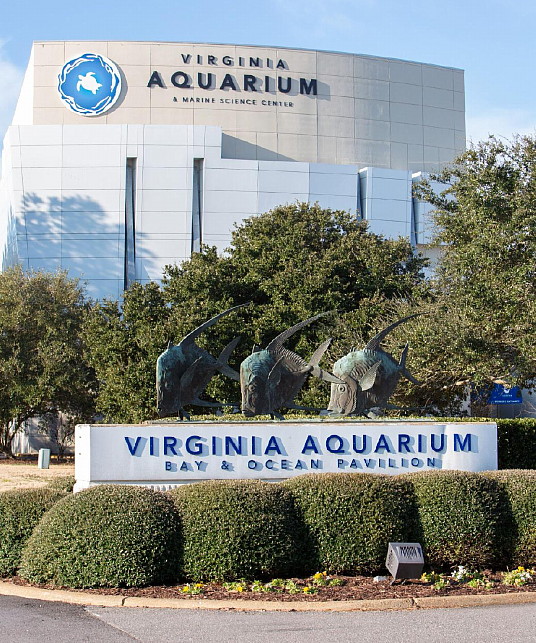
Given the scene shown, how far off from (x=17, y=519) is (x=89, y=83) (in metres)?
49.4

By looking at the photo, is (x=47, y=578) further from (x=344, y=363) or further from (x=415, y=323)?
(x=415, y=323)

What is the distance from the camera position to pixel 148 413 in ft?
105

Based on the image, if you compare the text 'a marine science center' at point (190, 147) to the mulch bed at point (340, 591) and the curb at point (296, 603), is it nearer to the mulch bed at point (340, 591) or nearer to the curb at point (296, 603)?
the mulch bed at point (340, 591)

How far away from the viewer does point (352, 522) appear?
11.2 m

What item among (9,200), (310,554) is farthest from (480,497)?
(9,200)

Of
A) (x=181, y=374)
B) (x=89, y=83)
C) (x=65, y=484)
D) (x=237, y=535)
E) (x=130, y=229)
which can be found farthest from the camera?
(x=89, y=83)

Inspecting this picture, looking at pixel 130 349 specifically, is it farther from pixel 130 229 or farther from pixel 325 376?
pixel 130 229

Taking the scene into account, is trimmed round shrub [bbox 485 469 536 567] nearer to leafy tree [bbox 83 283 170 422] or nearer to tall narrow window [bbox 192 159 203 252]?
leafy tree [bbox 83 283 170 422]

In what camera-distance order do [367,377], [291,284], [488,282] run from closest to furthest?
[367,377]
[488,282]
[291,284]

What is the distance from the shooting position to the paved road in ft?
27.9

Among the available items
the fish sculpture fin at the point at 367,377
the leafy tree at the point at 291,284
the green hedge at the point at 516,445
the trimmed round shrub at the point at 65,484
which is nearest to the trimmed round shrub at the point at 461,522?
the fish sculpture fin at the point at 367,377

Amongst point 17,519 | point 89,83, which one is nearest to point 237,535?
point 17,519

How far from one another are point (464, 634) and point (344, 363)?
29.0ft

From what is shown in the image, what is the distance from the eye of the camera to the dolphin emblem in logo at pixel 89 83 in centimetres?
5700
